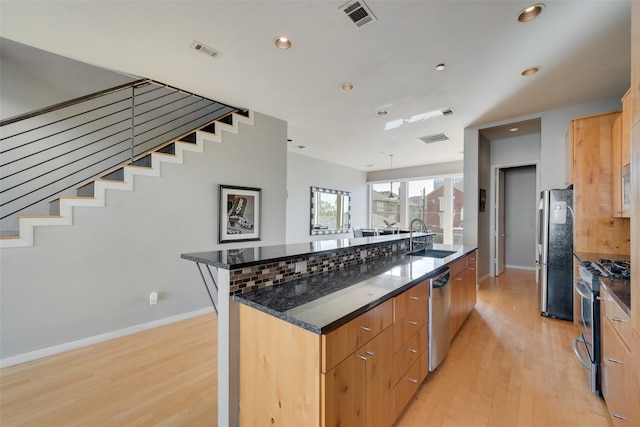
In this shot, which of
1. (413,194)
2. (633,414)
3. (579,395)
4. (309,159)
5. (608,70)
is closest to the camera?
(633,414)

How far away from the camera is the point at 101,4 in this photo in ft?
6.44

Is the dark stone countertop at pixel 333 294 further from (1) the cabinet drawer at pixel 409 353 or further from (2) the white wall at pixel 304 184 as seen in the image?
(2) the white wall at pixel 304 184

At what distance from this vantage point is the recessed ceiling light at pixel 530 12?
195 cm

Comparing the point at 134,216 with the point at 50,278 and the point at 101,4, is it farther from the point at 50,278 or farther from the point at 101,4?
the point at 101,4

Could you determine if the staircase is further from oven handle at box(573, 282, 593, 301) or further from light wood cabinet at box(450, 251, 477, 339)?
oven handle at box(573, 282, 593, 301)

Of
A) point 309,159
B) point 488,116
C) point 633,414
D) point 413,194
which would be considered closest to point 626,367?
point 633,414

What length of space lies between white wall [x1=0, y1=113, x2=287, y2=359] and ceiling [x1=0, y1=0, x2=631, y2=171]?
1002 millimetres

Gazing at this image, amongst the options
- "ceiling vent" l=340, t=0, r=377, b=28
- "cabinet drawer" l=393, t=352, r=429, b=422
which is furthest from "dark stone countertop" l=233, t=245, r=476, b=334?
"ceiling vent" l=340, t=0, r=377, b=28

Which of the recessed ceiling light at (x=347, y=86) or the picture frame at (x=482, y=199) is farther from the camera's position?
the picture frame at (x=482, y=199)

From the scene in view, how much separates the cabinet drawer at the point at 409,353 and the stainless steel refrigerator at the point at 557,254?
97.7 inches

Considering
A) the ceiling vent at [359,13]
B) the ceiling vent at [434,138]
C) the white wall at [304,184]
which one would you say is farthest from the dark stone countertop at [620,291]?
the white wall at [304,184]

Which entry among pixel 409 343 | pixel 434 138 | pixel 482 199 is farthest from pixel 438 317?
pixel 434 138

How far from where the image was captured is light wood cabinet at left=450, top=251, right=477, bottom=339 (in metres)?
2.58

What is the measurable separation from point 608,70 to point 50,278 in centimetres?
618
